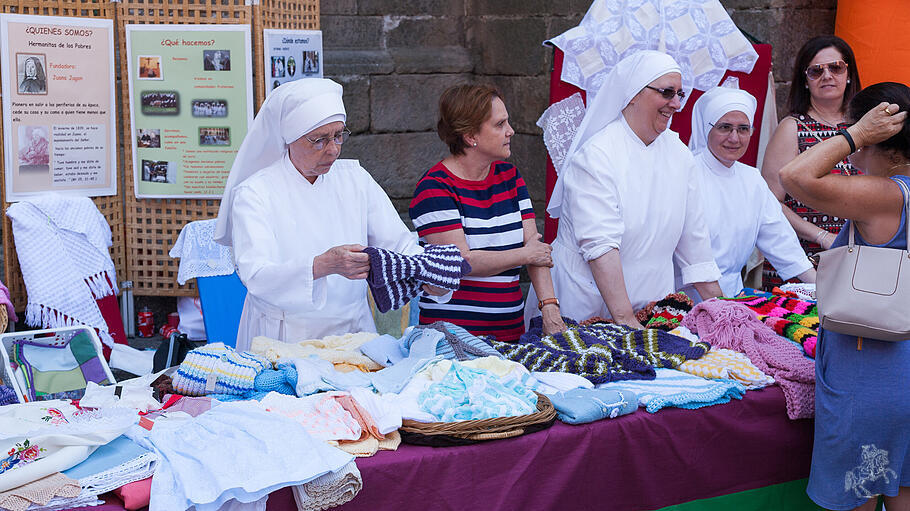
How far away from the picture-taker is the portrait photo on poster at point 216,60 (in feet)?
17.5

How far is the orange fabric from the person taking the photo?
5.55m

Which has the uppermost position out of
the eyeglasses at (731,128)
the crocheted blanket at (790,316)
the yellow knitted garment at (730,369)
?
the eyeglasses at (731,128)

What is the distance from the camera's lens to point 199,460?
7.48 ft

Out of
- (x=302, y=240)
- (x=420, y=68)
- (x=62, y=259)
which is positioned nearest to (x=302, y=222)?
(x=302, y=240)

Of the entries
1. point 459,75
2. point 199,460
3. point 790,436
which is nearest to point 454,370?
point 199,460

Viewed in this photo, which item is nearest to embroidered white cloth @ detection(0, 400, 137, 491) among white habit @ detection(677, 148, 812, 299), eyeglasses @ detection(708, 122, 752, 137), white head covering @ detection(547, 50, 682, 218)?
white head covering @ detection(547, 50, 682, 218)

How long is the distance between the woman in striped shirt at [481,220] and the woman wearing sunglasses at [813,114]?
5.62 ft

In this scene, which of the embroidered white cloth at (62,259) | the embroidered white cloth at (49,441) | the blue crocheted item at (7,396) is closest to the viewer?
the embroidered white cloth at (49,441)

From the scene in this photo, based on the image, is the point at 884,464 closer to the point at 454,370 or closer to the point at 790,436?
the point at 790,436

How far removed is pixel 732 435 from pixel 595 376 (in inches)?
18.9

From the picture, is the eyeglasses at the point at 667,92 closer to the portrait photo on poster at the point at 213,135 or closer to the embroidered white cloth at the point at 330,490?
the embroidered white cloth at the point at 330,490

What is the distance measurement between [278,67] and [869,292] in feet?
12.1

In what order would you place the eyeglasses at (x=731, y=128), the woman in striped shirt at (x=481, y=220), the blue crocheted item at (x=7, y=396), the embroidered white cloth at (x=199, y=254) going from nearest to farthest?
the blue crocheted item at (x=7, y=396)
the woman in striped shirt at (x=481, y=220)
the eyeglasses at (x=731, y=128)
the embroidered white cloth at (x=199, y=254)

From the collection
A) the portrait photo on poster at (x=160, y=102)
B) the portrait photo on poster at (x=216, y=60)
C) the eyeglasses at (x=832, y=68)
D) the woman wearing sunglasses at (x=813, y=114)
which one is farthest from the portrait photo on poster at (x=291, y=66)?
the eyeglasses at (x=832, y=68)
